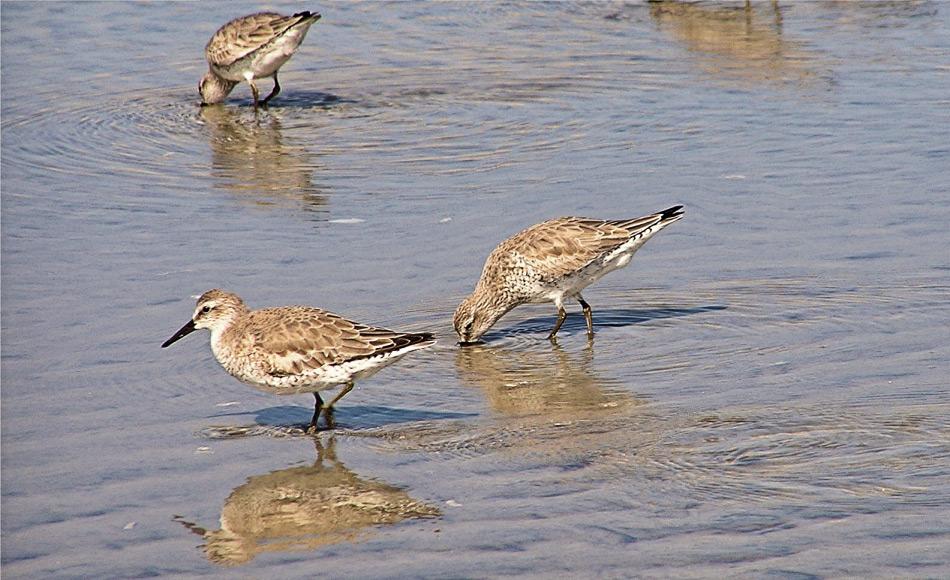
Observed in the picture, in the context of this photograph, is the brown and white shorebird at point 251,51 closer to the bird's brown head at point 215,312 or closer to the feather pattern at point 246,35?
the feather pattern at point 246,35

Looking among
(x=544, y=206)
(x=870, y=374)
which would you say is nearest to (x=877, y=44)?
(x=544, y=206)

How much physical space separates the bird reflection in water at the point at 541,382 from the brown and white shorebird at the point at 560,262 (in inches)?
11.9

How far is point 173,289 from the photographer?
11.2m

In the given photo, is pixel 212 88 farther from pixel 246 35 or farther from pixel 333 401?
pixel 333 401

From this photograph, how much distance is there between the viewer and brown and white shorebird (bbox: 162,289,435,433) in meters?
8.82

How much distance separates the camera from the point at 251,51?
1750 cm

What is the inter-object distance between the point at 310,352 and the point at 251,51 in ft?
30.5

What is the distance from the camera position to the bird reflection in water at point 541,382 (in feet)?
30.4

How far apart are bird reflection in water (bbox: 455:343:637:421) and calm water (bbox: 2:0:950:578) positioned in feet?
0.10

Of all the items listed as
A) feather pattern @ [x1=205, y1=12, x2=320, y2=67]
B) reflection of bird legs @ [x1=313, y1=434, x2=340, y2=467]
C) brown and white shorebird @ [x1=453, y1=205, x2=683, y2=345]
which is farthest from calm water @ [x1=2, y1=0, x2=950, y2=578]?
feather pattern @ [x1=205, y1=12, x2=320, y2=67]

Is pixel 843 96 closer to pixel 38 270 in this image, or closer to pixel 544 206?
pixel 544 206

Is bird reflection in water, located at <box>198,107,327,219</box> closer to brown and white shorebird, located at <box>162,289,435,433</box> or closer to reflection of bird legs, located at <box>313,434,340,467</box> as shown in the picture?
brown and white shorebird, located at <box>162,289,435,433</box>

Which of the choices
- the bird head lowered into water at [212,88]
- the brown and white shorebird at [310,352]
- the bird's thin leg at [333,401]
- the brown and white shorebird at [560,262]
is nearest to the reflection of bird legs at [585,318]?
the brown and white shorebird at [560,262]

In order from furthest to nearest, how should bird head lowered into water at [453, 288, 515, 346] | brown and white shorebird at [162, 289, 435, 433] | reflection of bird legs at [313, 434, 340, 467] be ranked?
bird head lowered into water at [453, 288, 515, 346] → brown and white shorebird at [162, 289, 435, 433] → reflection of bird legs at [313, 434, 340, 467]
